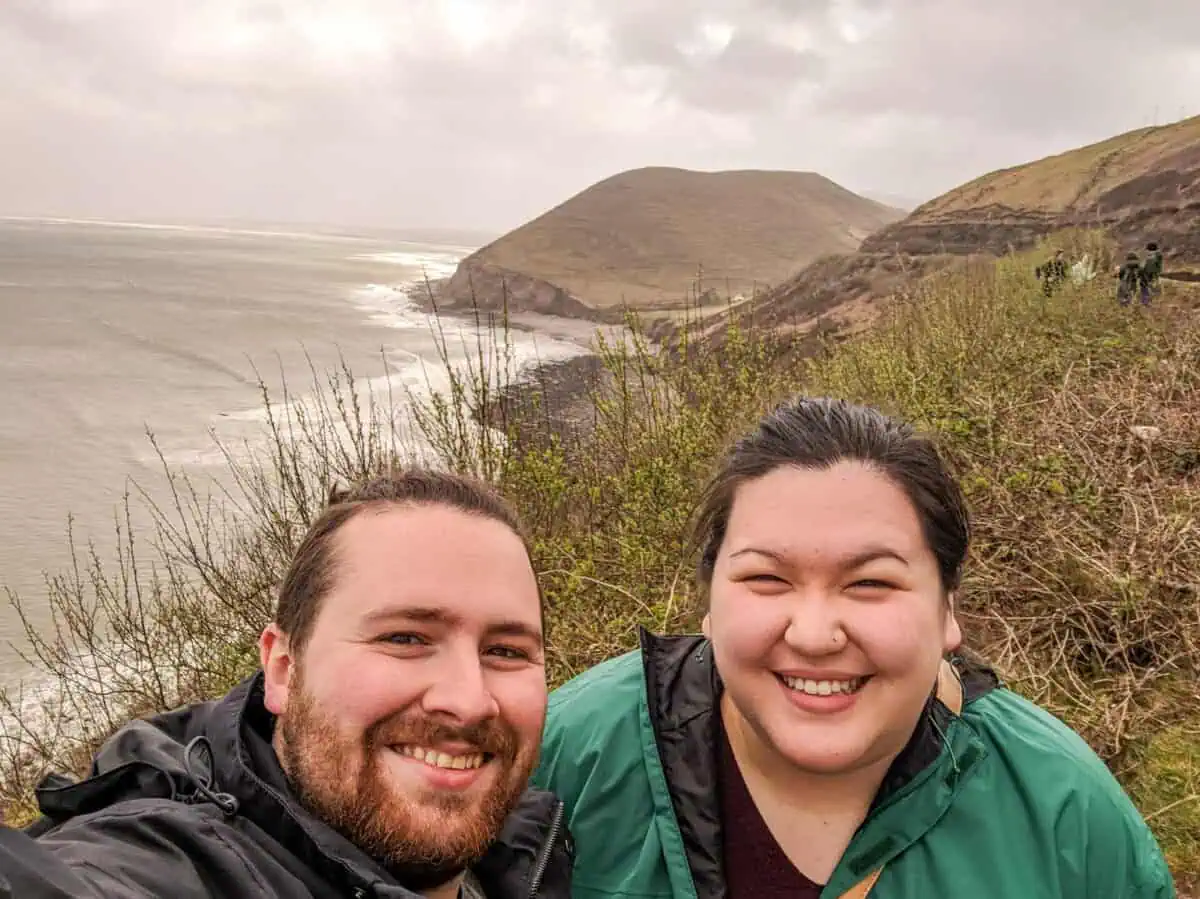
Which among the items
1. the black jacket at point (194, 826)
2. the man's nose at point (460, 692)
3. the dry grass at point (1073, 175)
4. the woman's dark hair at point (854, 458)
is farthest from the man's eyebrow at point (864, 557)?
the dry grass at point (1073, 175)

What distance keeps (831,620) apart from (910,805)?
1.49 ft

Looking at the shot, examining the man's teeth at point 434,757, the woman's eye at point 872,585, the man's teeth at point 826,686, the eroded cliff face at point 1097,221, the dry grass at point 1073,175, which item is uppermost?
the dry grass at point 1073,175

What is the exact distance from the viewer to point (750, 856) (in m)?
1.92

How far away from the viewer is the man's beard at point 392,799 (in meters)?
1.53

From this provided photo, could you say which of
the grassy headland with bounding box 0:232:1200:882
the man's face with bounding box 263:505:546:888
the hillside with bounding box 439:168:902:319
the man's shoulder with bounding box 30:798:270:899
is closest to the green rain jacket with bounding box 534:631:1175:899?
the man's face with bounding box 263:505:546:888

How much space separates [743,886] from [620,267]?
227ft

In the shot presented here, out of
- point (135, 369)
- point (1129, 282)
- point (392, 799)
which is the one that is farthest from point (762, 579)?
point (135, 369)

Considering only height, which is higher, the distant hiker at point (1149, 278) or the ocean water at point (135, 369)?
the distant hiker at point (1149, 278)

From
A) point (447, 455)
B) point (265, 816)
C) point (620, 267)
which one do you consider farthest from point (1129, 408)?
point (620, 267)

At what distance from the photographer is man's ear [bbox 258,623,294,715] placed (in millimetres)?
1734

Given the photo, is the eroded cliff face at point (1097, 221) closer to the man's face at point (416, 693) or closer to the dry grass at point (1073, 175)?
the dry grass at point (1073, 175)

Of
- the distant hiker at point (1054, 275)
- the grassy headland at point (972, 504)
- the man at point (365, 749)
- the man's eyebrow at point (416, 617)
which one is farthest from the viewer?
the distant hiker at point (1054, 275)

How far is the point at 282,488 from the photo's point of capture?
7.30 meters

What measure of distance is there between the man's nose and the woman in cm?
54
